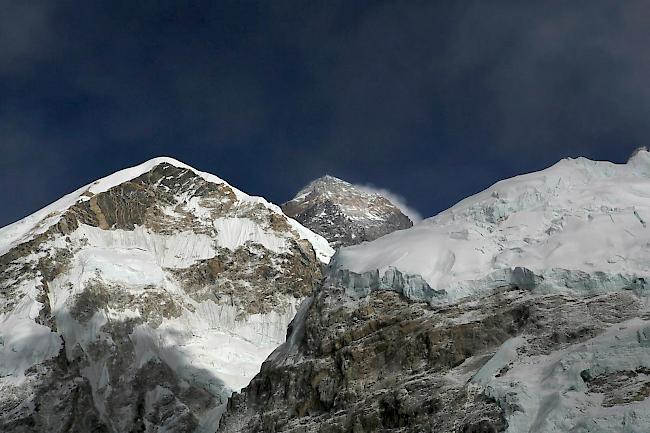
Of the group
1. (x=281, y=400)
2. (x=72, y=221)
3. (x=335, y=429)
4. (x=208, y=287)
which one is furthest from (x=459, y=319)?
(x=72, y=221)

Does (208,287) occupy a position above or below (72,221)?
below

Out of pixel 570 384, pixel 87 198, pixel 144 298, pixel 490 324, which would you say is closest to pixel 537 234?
pixel 490 324

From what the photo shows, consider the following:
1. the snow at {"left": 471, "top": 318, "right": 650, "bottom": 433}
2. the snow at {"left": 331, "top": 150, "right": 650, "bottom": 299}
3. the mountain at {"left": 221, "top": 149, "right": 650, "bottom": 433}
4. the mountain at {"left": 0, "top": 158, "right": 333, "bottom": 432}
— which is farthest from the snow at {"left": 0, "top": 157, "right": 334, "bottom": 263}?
the snow at {"left": 471, "top": 318, "right": 650, "bottom": 433}

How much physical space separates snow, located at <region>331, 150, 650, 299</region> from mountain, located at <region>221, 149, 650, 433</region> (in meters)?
0.10

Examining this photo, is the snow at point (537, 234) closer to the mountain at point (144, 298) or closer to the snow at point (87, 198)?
the mountain at point (144, 298)

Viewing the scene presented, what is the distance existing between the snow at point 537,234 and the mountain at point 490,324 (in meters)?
0.10

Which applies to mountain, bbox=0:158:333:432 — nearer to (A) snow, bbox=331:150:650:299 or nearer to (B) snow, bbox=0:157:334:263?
(B) snow, bbox=0:157:334:263

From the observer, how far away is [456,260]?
46594 millimetres

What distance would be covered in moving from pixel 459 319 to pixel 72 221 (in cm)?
9090

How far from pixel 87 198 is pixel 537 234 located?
310 feet

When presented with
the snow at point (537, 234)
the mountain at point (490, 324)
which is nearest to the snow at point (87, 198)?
the mountain at point (490, 324)

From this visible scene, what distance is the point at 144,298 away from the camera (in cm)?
11206

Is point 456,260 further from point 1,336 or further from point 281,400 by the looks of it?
point 1,336

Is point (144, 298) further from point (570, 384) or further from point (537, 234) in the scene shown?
point (570, 384)
